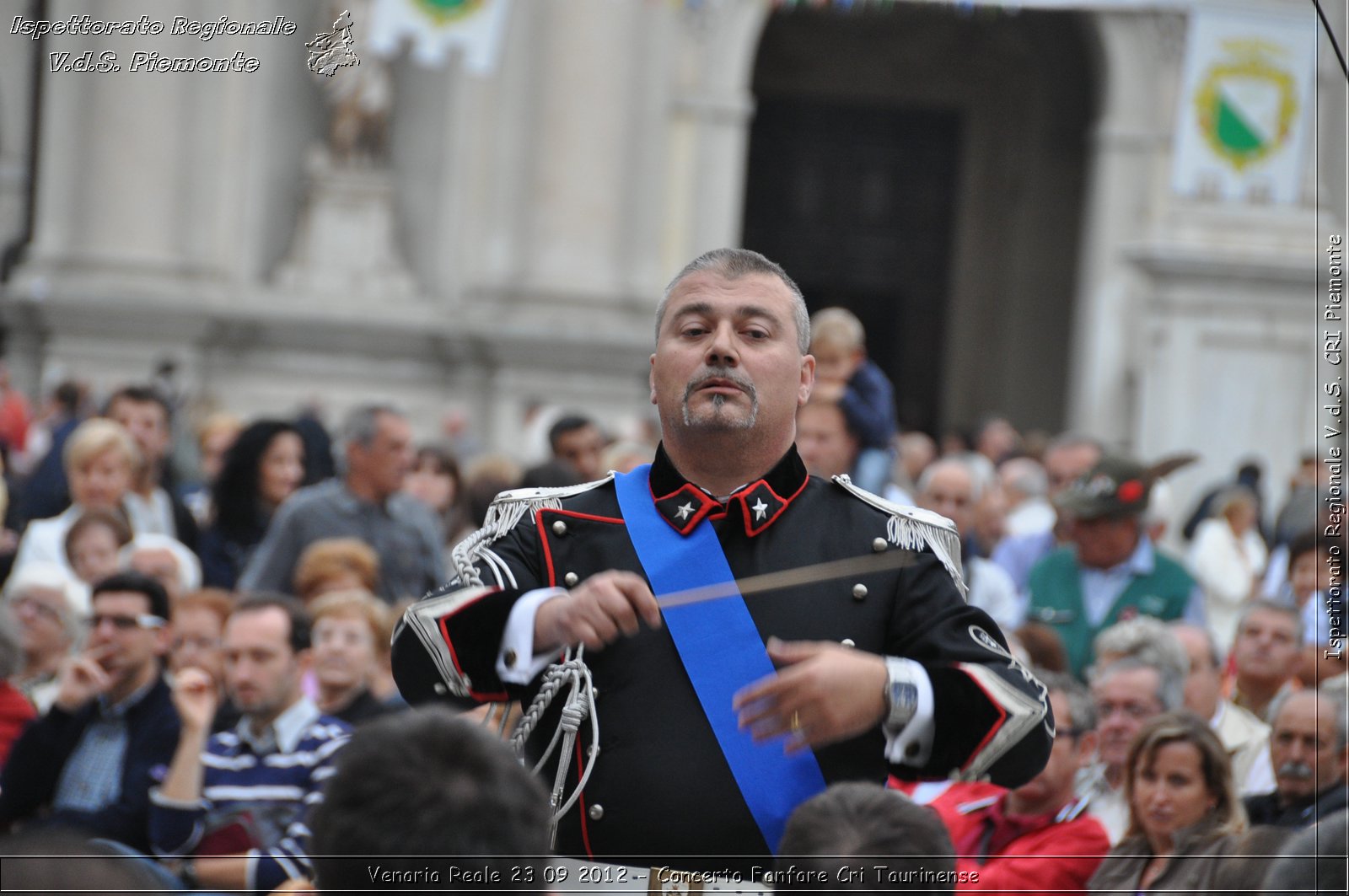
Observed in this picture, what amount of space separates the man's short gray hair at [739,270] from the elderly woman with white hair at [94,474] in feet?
16.8

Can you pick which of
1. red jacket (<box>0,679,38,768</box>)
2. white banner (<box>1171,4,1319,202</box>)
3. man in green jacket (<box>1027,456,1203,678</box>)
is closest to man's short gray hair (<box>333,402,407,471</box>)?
red jacket (<box>0,679,38,768</box>)

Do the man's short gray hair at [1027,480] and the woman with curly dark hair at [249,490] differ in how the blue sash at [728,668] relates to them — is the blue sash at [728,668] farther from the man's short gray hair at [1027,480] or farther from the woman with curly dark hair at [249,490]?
the man's short gray hair at [1027,480]

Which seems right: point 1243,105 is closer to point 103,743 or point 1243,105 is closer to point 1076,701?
point 1076,701

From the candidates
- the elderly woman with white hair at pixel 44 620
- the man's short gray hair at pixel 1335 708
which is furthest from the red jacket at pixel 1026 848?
the elderly woman with white hair at pixel 44 620

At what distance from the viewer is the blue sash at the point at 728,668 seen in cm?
297

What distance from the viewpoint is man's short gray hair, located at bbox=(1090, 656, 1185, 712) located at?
561cm

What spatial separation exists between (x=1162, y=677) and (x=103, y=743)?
3150 mm

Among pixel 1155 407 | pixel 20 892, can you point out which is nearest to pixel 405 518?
pixel 20 892

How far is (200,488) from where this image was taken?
426 inches

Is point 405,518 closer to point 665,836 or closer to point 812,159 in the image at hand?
point 665,836

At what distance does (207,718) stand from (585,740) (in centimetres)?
278

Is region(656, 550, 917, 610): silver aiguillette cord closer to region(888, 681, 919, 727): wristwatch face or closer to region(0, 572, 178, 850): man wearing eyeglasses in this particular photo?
region(888, 681, 919, 727): wristwatch face

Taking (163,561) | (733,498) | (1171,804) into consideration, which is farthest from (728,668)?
(163,561)

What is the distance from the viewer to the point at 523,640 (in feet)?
9.57
